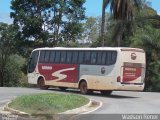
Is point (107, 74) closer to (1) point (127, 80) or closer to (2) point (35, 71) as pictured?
(1) point (127, 80)

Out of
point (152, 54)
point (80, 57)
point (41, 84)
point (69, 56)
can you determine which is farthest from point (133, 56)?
point (152, 54)

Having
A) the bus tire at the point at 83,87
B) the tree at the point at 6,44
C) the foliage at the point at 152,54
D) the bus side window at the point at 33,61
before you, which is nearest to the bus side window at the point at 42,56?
the bus side window at the point at 33,61

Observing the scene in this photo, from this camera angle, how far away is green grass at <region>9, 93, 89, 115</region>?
16.8m

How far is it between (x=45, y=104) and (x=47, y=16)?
107 feet

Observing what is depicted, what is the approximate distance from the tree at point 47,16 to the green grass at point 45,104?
29640 millimetres

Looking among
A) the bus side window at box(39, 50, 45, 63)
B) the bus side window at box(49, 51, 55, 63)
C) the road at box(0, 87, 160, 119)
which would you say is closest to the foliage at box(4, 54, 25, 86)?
the bus side window at box(39, 50, 45, 63)

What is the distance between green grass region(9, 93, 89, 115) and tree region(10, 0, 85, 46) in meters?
29.6

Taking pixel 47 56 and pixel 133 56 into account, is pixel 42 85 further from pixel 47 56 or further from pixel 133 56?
pixel 133 56

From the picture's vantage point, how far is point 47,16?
162 ft

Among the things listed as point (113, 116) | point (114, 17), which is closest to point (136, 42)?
point (114, 17)

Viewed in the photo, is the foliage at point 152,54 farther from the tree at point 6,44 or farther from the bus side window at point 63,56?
the tree at point 6,44

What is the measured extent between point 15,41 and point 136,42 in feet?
45.0

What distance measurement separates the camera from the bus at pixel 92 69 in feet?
92.1

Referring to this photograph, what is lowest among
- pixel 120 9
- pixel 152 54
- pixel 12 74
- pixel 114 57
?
pixel 12 74
